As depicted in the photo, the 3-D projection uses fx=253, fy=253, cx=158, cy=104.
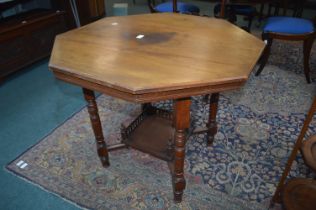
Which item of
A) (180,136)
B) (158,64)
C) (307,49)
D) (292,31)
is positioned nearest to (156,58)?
(158,64)

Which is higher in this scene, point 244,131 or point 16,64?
point 16,64

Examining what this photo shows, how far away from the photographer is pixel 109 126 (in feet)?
6.49

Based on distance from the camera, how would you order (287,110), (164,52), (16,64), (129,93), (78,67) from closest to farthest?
(129,93) → (78,67) → (164,52) → (287,110) → (16,64)

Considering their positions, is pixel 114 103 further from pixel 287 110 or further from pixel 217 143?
pixel 287 110

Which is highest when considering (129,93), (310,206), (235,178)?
(129,93)

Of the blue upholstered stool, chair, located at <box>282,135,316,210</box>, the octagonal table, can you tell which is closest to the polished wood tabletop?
the octagonal table

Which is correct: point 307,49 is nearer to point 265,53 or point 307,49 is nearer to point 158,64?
point 265,53

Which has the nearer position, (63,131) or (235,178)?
(235,178)

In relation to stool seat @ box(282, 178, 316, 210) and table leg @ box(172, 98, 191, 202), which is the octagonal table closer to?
table leg @ box(172, 98, 191, 202)

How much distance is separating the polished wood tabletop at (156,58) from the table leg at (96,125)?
9.3 inches

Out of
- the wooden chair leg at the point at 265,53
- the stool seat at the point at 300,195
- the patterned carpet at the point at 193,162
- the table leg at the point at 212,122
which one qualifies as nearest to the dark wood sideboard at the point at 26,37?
the patterned carpet at the point at 193,162

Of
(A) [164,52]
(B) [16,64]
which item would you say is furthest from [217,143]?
(B) [16,64]

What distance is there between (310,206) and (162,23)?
1.25 m

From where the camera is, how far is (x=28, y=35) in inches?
106
